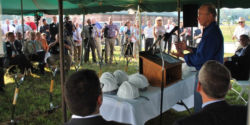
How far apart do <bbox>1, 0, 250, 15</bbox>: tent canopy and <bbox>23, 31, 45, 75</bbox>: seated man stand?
1671 mm

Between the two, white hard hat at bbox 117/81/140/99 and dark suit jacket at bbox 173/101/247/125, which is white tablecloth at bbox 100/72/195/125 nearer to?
white hard hat at bbox 117/81/140/99

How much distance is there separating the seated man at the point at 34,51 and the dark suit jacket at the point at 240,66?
5.96 metres

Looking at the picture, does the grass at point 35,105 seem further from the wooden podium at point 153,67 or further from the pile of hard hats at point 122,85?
the pile of hard hats at point 122,85

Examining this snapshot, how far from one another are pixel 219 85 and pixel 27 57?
24.3 ft

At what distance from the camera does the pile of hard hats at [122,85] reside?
7.50ft

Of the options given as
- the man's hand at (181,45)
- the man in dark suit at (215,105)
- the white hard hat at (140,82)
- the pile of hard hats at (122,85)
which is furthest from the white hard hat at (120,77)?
the man in dark suit at (215,105)

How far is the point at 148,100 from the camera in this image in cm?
238

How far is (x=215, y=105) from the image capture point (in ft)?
4.82

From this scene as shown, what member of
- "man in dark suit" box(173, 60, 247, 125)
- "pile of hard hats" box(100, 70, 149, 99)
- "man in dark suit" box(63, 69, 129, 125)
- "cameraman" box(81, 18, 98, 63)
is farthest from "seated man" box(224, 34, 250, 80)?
"cameraman" box(81, 18, 98, 63)

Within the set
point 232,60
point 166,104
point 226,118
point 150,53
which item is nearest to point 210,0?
point 232,60

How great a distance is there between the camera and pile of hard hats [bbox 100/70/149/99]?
2.29 m

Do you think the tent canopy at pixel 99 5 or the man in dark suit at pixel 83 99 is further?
the tent canopy at pixel 99 5

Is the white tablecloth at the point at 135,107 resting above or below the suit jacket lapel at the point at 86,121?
below

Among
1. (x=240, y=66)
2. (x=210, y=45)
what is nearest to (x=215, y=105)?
(x=210, y=45)
